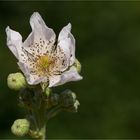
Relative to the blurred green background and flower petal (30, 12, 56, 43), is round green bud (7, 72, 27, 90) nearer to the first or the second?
A: flower petal (30, 12, 56, 43)

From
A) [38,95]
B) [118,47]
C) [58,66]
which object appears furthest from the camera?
[118,47]

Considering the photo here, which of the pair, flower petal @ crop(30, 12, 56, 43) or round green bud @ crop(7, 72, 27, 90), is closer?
round green bud @ crop(7, 72, 27, 90)

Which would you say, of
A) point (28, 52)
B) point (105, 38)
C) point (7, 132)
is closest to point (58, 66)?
point (28, 52)

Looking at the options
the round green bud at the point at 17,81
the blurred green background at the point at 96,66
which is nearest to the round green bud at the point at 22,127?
the round green bud at the point at 17,81

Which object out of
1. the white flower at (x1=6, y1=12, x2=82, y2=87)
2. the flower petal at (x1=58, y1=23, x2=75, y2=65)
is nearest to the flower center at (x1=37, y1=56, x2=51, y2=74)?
the white flower at (x1=6, y1=12, x2=82, y2=87)

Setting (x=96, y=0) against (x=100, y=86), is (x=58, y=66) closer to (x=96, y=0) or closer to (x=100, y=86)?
(x=100, y=86)

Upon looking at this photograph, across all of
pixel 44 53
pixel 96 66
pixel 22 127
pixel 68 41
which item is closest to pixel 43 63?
pixel 44 53

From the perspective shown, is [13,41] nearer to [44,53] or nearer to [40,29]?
[40,29]

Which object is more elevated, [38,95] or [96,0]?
[96,0]
